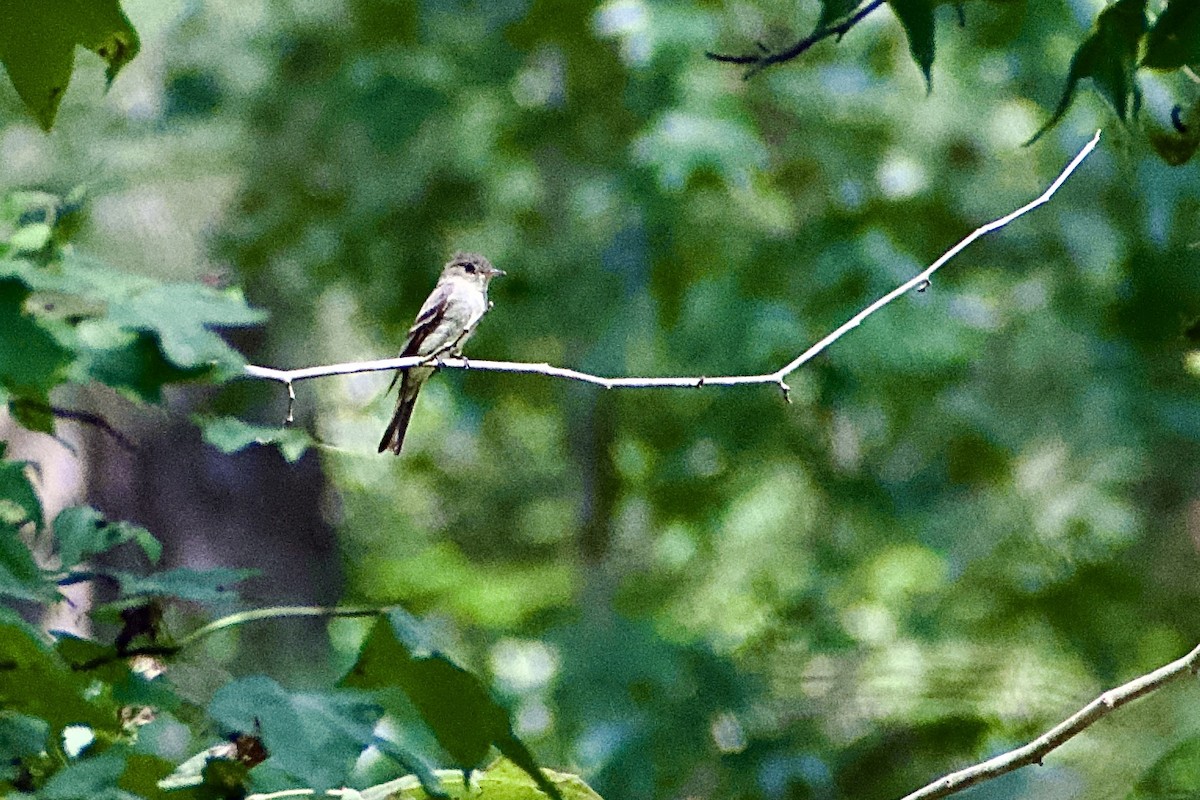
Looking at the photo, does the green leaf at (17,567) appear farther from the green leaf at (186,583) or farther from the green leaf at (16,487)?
the green leaf at (186,583)

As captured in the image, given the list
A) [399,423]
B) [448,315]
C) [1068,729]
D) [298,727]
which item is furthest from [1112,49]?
[399,423]

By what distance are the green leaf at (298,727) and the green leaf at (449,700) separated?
6 cm

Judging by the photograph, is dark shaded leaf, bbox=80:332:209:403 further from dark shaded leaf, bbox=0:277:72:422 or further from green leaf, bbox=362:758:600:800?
green leaf, bbox=362:758:600:800

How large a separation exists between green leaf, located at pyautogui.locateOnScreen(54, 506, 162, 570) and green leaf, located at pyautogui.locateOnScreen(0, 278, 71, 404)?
0.15 m

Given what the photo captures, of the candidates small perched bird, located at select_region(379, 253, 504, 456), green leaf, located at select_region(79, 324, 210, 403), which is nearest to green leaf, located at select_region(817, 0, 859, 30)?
green leaf, located at select_region(79, 324, 210, 403)

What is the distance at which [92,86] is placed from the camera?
583 centimetres

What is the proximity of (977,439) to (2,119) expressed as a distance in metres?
3.88

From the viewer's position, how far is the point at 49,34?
1.15 metres

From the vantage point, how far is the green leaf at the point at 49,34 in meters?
1.14

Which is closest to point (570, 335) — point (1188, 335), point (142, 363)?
point (142, 363)

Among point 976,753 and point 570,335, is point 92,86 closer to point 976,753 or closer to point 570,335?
point 570,335

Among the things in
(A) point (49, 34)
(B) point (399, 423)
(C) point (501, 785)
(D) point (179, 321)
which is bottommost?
(C) point (501, 785)

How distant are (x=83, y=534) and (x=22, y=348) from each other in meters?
0.22

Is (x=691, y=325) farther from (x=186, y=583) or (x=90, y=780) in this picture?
(x=90, y=780)
